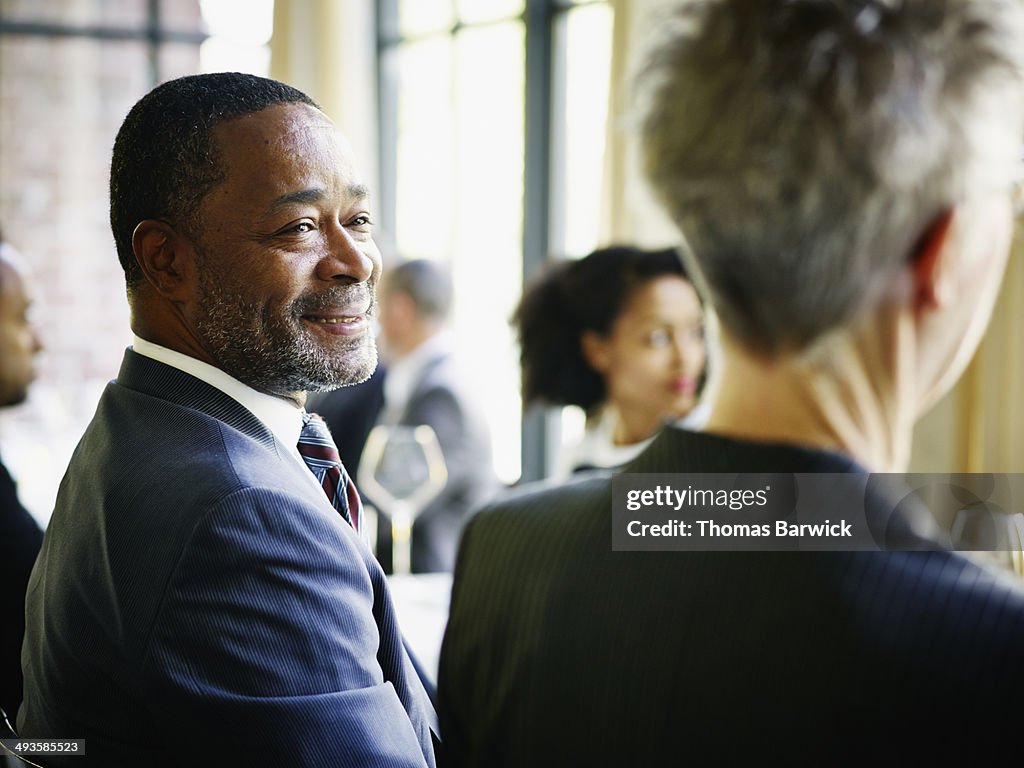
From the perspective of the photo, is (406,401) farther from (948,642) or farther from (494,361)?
(948,642)

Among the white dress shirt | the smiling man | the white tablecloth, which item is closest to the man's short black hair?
the smiling man

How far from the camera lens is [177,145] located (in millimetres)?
1265

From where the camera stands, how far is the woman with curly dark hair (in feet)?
9.72

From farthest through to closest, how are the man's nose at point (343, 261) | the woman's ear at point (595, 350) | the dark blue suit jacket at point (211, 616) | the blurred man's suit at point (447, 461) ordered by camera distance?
the blurred man's suit at point (447, 461) → the woman's ear at point (595, 350) → the man's nose at point (343, 261) → the dark blue suit jacket at point (211, 616)

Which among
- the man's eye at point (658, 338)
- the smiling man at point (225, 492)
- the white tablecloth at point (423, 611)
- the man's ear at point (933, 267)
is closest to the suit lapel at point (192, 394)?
the smiling man at point (225, 492)

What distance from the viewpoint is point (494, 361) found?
6277mm

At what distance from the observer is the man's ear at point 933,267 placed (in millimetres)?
668

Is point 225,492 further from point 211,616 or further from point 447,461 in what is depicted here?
point 447,461

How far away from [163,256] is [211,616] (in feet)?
1.55

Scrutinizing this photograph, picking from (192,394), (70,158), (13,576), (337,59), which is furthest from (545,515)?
(70,158)

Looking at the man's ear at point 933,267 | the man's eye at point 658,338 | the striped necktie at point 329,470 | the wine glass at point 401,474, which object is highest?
the man's ear at point 933,267

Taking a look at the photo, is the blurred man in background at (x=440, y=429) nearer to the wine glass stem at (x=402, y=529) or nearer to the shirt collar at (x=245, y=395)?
the wine glass stem at (x=402, y=529)

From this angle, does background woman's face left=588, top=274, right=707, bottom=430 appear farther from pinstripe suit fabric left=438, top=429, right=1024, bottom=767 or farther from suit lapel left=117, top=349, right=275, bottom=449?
pinstripe suit fabric left=438, top=429, right=1024, bottom=767

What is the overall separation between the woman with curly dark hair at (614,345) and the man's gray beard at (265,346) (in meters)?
1.62
